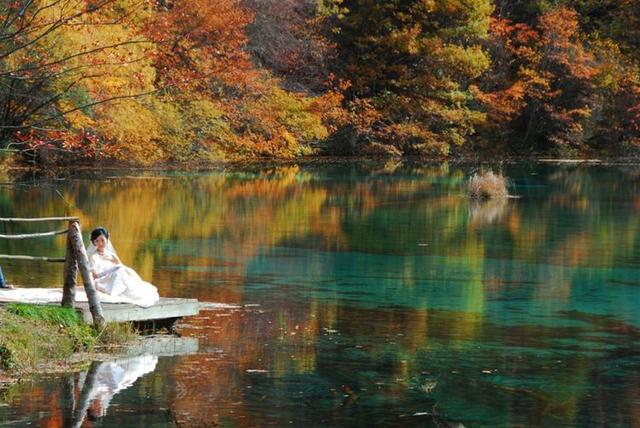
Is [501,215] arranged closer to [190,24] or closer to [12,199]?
[12,199]

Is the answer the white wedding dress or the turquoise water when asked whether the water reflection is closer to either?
the turquoise water

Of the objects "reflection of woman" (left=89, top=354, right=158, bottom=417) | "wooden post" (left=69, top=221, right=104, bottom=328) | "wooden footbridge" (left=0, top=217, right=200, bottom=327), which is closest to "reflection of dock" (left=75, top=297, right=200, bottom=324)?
"wooden footbridge" (left=0, top=217, right=200, bottom=327)

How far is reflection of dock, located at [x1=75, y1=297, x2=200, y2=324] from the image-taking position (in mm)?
12352

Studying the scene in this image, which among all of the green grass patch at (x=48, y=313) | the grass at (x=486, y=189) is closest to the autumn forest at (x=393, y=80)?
the grass at (x=486, y=189)

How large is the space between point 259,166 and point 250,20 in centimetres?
671

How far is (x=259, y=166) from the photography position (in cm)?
5062

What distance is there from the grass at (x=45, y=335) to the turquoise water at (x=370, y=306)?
0.41m

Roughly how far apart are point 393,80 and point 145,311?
41581 mm

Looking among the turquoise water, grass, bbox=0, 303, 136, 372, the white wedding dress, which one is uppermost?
the white wedding dress

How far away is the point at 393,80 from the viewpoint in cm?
5344

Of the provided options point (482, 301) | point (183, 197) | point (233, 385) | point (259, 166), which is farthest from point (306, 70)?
point (233, 385)

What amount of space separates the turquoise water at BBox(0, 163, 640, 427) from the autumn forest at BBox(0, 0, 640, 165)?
9.59 meters

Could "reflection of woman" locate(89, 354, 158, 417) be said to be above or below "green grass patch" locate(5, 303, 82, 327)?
below

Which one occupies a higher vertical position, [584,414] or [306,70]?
[306,70]
